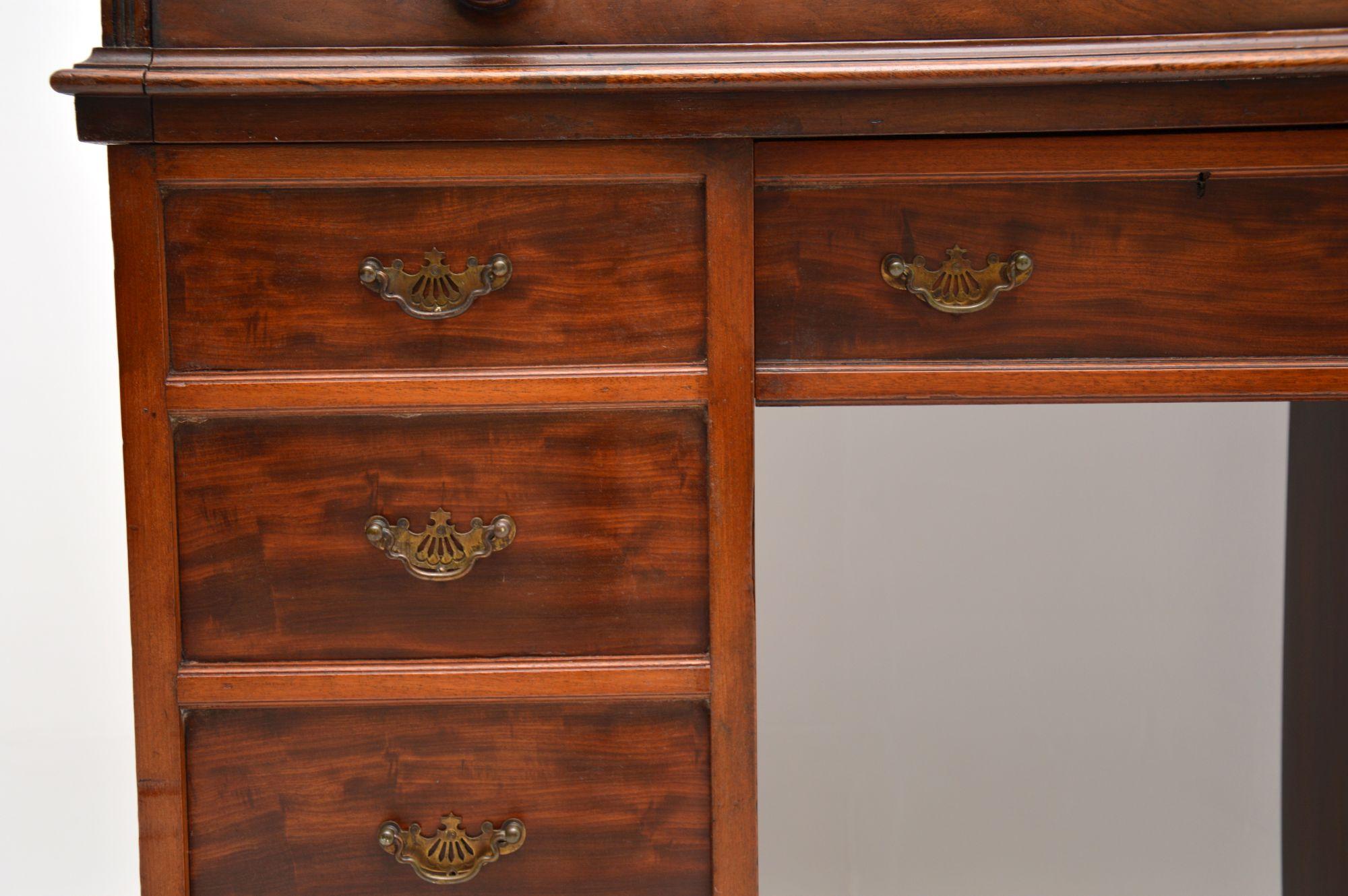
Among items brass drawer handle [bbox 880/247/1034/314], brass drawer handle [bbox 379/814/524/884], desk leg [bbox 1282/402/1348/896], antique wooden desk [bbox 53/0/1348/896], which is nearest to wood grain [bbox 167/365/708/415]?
antique wooden desk [bbox 53/0/1348/896]

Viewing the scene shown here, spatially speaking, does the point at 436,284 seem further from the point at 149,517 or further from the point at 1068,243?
the point at 1068,243

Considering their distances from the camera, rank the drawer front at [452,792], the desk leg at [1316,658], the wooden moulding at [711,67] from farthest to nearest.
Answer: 1. the desk leg at [1316,658]
2. the drawer front at [452,792]
3. the wooden moulding at [711,67]

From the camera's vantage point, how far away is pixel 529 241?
3.42ft

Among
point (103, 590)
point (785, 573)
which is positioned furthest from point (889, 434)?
point (103, 590)

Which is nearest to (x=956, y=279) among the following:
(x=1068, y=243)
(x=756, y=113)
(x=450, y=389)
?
(x=1068, y=243)

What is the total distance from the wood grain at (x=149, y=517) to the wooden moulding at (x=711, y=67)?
76mm

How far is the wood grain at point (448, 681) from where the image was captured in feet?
3.52

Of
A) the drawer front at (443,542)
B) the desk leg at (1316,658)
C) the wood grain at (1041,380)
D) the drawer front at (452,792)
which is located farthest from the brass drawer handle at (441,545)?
the desk leg at (1316,658)

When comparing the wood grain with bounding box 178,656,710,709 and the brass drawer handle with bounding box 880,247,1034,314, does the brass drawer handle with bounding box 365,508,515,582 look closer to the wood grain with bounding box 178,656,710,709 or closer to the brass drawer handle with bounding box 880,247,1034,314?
the wood grain with bounding box 178,656,710,709

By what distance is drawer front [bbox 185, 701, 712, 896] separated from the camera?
3.57ft

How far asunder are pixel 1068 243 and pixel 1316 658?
2.46ft

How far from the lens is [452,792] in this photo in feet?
3.61

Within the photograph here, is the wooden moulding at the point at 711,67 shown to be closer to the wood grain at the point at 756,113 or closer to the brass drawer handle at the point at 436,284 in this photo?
the wood grain at the point at 756,113

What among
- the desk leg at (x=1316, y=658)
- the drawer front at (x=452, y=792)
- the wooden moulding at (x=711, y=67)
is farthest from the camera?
the desk leg at (x=1316, y=658)
